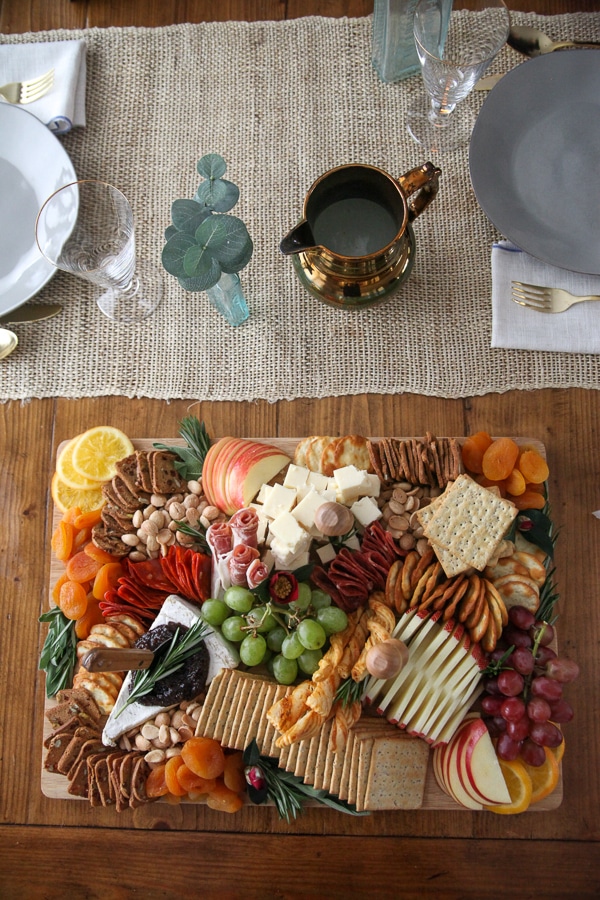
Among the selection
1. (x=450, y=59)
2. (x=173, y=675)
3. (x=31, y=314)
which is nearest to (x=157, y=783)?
(x=173, y=675)

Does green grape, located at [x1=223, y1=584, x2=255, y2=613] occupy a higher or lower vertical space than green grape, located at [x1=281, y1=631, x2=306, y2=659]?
higher

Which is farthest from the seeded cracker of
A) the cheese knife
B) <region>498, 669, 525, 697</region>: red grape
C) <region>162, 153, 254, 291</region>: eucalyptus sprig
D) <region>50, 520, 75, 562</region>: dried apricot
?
the cheese knife

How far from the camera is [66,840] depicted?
1189 millimetres

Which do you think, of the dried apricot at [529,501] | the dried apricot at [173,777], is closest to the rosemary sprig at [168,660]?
the dried apricot at [173,777]

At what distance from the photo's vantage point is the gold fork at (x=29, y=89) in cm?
135

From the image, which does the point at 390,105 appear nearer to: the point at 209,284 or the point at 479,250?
the point at 479,250

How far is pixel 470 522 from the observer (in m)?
1.07

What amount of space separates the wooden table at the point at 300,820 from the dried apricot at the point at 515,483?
143 mm

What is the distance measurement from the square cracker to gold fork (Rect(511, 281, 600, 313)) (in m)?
0.77

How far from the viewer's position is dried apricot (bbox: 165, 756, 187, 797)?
40.9 inches

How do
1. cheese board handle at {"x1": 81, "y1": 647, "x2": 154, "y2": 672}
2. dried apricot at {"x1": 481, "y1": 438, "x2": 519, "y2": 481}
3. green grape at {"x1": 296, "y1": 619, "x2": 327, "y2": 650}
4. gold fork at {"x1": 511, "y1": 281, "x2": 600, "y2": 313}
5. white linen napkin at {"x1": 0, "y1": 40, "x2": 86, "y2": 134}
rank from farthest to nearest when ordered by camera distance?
1. white linen napkin at {"x1": 0, "y1": 40, "x2": 86, "y2": 134}
2. gold fork at {"x1": 511, "y1": 281, "x2": 600, "y2": 313}
3. dried apricot at {"x1": 481, "y1": 438, "x2": 519, "y2": 481}
4. green grape at {"x1": 296, "y1": 619, "x2": 327, "y2": 650}
5. cheese board handle at {"x1": 81, "y1": 647, "x2": 154, "y2": 672}

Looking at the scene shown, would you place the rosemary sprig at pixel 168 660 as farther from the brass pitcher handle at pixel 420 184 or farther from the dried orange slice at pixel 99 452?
the brass pitcher handle at pixel 420 184

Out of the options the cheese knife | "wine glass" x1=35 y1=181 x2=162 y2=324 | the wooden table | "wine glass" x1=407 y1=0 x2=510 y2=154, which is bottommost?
the wooden table

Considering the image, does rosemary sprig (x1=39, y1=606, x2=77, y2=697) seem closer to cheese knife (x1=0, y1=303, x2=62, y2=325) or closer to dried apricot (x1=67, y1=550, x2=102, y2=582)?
dried apricot (x1=67, y1=550, x2=102, y2=582)
